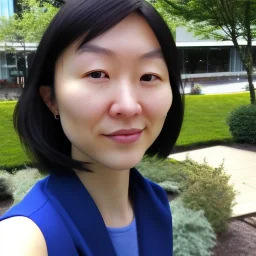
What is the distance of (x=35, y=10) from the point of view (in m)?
20.1

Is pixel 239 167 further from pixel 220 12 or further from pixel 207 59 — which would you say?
pixel 207 59

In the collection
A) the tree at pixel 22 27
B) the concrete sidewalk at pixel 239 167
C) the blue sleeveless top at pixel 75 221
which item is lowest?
the concrete sidewalk at pixel 239 167

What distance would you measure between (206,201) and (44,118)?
292 cm

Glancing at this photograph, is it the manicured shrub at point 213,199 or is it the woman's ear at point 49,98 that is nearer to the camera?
the woman's ear at point 49,98

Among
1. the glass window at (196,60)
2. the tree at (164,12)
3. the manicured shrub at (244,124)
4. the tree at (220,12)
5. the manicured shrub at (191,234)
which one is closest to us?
the manicured shrub at (191,234)

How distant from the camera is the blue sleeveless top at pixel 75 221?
38.0 inches

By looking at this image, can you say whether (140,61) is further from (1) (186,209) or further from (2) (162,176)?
(2) (162,176)

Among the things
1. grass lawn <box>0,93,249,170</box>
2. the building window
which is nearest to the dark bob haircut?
grass lawn <box>0,93,249,170</box>

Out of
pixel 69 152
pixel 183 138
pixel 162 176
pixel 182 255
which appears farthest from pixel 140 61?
pixel 183 138

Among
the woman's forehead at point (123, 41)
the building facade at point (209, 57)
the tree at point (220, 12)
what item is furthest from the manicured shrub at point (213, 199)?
the building facade at point (209, 57)

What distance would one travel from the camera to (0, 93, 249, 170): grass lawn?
22.7ft

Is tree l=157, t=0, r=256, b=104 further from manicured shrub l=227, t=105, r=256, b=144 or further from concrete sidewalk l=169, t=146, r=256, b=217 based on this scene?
concrete sidewalk l=169, t=146, r=256, b=217

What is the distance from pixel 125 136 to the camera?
42.1 inches

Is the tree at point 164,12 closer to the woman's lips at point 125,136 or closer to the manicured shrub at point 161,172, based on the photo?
the manicured shrub at point 161,172
